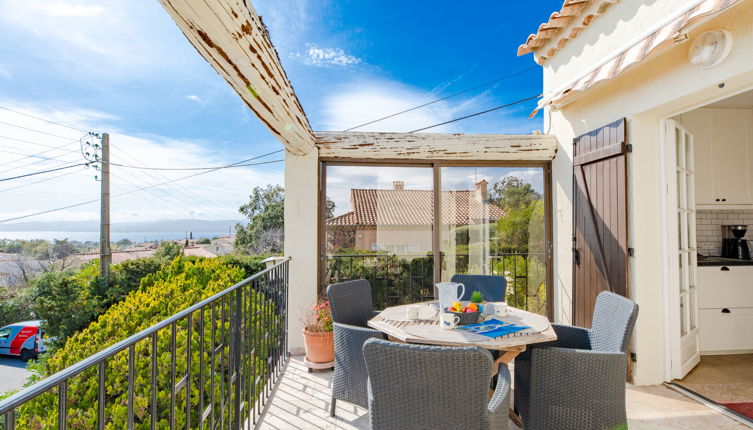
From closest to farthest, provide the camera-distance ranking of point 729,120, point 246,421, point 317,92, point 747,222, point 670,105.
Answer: point 246,421
point 670,105
point 729,120
point 747,222
point 317,92

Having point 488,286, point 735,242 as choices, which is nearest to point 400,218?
point 488,286

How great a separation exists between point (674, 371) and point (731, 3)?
2.55 meters

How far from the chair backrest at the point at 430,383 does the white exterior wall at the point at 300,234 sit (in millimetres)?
2443

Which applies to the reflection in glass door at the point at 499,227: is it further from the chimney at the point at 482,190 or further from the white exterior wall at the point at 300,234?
the white exterior wall at the point at 300,234

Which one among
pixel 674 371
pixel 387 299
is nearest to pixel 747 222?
pixel 674 371

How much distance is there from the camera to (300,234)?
373 cm

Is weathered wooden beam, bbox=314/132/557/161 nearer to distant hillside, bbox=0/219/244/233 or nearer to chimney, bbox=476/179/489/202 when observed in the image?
chimney, bbox=476/179/489/202

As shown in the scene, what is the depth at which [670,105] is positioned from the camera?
266cm

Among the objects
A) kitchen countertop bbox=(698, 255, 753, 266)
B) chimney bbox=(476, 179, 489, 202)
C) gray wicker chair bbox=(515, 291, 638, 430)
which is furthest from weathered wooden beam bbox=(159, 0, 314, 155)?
kitchen countertop bbox=(698, 255, 753, 266)

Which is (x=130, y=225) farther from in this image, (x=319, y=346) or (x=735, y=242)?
(x=735, y=242)

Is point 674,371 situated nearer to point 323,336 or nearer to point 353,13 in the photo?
point 323,336

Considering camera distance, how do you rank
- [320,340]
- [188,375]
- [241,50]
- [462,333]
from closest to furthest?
[188,375] < [241,50] < [462,333] < [320,340]

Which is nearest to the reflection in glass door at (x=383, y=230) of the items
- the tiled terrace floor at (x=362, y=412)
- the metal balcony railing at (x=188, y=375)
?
the metal balcony railing at (x=188, y=375)

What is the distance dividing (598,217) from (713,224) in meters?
1.72
